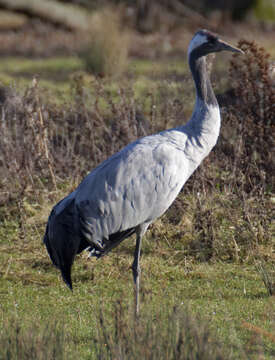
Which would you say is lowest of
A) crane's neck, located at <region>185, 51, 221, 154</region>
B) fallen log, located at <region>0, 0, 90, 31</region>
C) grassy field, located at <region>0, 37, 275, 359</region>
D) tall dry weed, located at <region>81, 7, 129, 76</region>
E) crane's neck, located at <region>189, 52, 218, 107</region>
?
fallen log, located at <region>0, 0, 90, 31</region>

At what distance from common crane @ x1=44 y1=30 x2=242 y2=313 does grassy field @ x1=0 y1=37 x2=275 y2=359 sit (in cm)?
45

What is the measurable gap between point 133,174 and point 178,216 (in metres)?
1.88

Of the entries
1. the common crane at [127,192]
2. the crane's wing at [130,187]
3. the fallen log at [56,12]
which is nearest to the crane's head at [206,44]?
the common crane at [127,192]

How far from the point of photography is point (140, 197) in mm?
4973

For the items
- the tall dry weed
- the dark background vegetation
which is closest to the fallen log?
the tall dry weed

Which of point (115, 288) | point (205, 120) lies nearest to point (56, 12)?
point (115, 288)

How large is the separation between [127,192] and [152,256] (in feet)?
4.82

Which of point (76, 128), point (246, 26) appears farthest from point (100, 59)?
point (246, 26)

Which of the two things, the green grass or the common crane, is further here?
the common crane

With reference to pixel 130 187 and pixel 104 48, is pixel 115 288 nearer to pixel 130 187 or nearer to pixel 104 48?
pixel 130 187

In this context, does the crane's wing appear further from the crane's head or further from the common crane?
the crane's head

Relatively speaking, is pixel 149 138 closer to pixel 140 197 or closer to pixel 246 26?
pixel 140 197

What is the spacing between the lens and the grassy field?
11.9 ft

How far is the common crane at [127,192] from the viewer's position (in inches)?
194
